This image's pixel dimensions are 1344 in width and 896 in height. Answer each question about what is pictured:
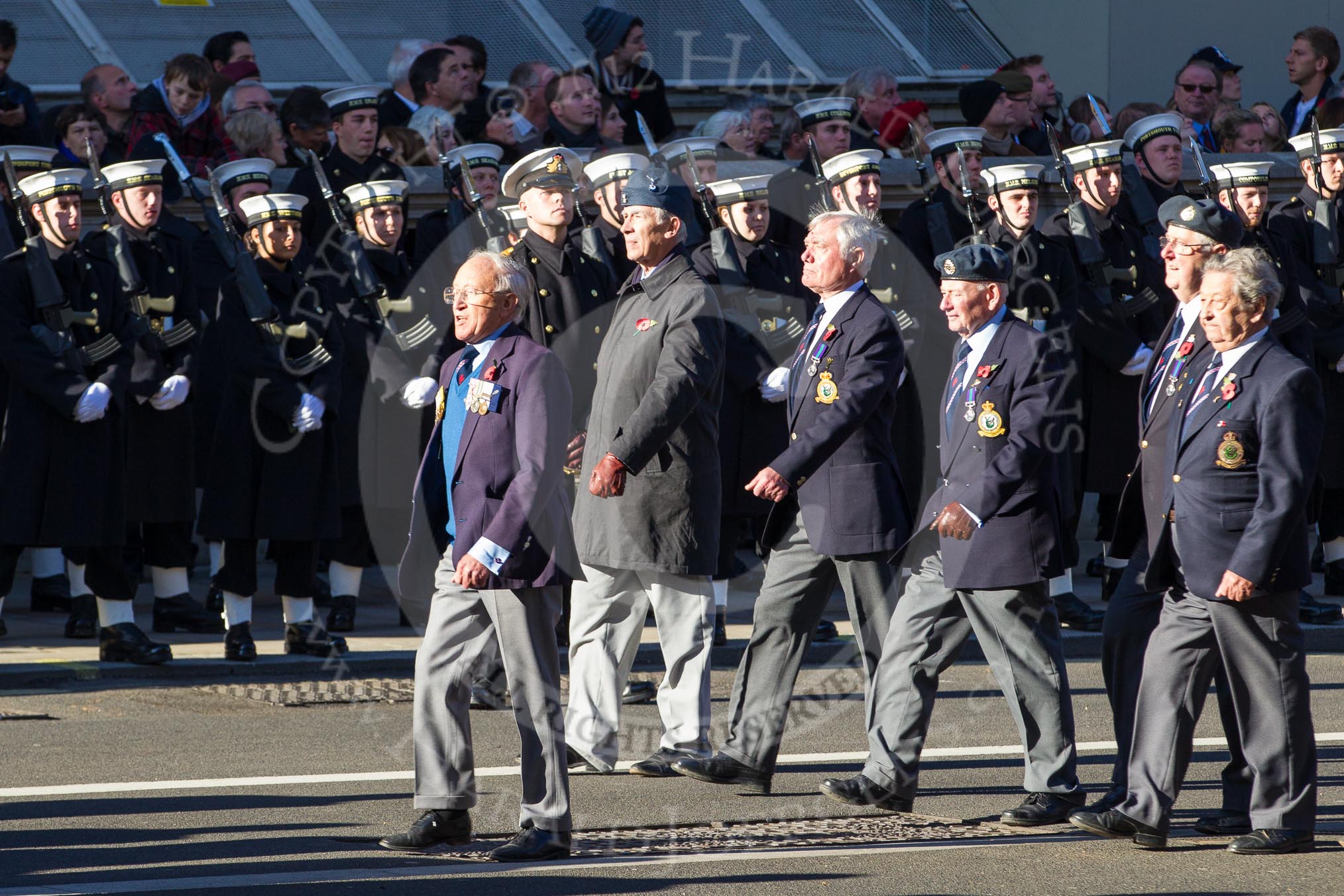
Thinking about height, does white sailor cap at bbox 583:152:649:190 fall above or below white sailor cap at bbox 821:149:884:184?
below

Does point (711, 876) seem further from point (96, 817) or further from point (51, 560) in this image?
point (51, 560)

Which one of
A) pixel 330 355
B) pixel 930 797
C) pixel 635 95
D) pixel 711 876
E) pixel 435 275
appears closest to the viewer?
pixel 711 876

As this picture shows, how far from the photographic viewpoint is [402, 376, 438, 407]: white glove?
974 centimetres

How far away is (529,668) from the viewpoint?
238 inches

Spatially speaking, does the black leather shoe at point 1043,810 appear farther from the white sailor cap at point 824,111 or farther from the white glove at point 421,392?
the white sailor cap at point 824,111

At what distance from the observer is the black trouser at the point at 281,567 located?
950 cm

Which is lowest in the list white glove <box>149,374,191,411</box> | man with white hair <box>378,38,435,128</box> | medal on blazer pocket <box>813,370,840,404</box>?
medal on blazer pocket <box>813,370,840,404</box>

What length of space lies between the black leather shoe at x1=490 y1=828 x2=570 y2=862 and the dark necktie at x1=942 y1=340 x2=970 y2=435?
6.08ft

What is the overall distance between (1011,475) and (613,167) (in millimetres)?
3313

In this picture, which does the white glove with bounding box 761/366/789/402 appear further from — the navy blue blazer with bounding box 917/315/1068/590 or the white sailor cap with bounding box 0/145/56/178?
the white sailor cap with bounding box 0/145/56/178

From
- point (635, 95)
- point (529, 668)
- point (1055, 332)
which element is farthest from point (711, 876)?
point (635, 95)

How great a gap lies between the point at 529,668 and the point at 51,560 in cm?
528

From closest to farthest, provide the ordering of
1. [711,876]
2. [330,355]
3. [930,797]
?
1. [711,876]
2. [930,797]
3. [330,355]

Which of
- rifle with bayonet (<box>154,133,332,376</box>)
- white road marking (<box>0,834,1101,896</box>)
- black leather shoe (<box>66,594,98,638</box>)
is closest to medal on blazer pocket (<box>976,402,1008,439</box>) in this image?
white road marking (<box>0,834,1101,896</box>)
